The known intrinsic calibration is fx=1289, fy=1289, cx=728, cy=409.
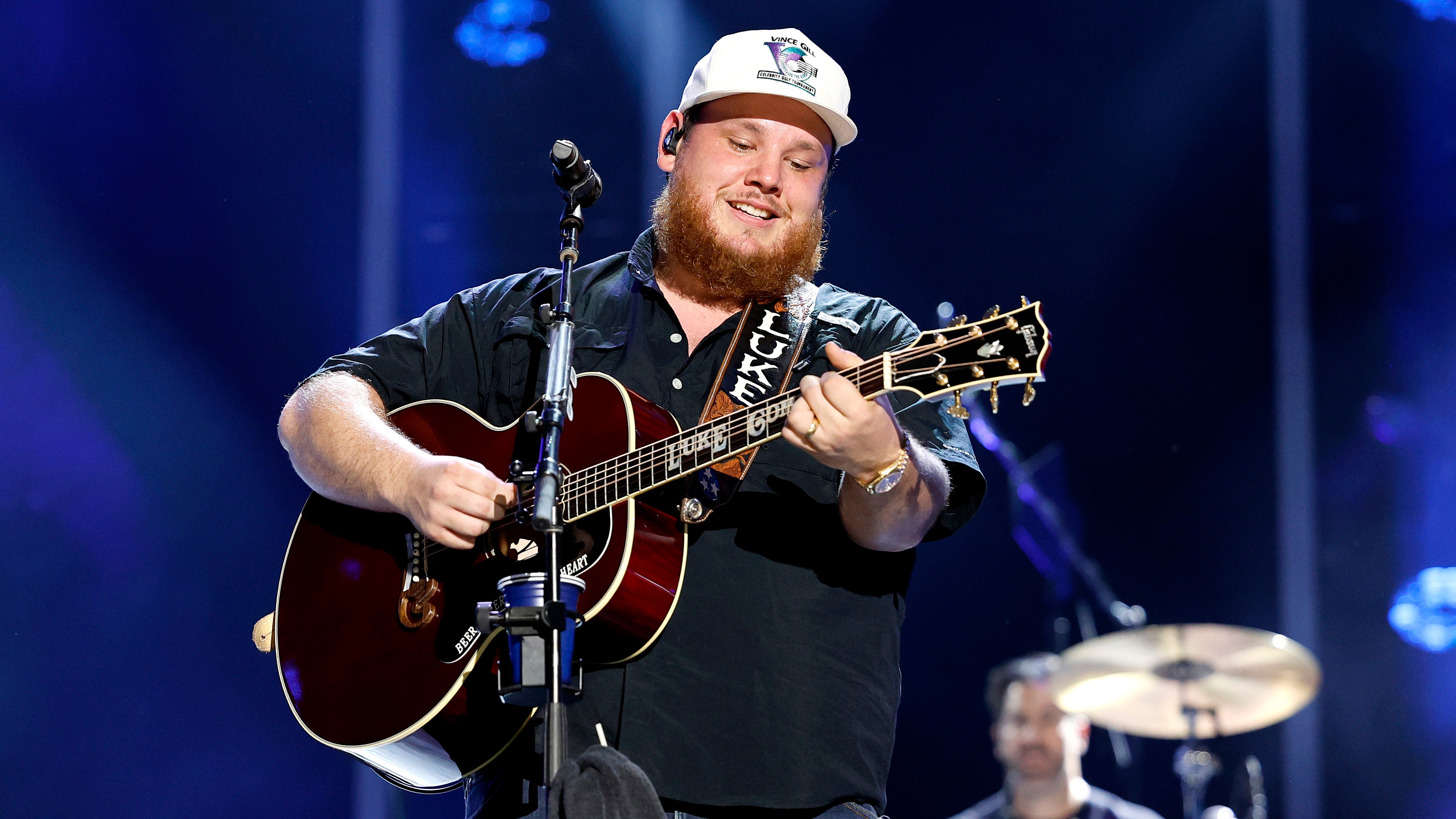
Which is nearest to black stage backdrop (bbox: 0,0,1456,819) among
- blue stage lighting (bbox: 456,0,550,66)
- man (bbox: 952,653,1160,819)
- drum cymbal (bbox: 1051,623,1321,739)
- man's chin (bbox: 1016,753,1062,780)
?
blue stage lighting (bbox: 456,0,550,66)

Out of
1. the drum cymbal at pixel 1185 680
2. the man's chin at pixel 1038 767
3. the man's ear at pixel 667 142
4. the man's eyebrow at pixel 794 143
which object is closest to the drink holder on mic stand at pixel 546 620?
the man's eyebrow at pixel 794 143

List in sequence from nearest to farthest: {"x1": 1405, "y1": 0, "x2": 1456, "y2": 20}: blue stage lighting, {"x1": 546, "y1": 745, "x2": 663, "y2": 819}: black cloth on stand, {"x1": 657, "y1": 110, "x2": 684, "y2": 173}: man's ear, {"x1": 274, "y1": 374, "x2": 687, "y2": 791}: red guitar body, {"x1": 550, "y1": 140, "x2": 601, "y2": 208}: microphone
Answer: {"x1": 546, "y1": 745, "x2": 663, "y2": 819}: black cloth on stand → {"x1": 274, "y1": 374, "x2": 687, "y2": 791}: red guitar body → {"x1": 550, "y1": 140, "x2": 601, "y2": 208}: microphone → {"x1": 657, "y1": 110, "x2": 684, "y2": 173}: man's ear → {"x1": 1405, "y1": 0, "x2": 1456, "y2": 20}: blue stage lighting

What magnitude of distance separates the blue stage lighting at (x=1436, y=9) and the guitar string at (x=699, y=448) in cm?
421

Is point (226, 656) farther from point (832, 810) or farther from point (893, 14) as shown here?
point (893, 14)

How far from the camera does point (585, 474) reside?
8.49ft

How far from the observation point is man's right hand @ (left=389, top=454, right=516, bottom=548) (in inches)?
95.5

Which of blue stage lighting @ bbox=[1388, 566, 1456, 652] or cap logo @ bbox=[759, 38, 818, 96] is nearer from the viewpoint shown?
cap logo @ bbox=[759, 38, 818, 96]

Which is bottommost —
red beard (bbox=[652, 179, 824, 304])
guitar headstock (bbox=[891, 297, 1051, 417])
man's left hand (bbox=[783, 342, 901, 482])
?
man's left hand (bbox=[783, 342, 901, 482])

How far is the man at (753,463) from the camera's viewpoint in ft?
8.01

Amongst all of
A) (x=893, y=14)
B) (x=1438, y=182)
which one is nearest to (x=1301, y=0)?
(x=1438, y=182)

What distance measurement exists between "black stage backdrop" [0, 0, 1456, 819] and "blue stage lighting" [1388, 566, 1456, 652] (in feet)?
0.23

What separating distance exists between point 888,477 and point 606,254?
3.31 m

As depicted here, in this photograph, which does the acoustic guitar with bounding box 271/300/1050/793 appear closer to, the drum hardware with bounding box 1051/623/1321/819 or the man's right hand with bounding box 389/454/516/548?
the man's right hand with bounding box 389/454/516/548

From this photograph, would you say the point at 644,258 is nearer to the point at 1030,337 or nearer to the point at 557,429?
the point at 557,429
